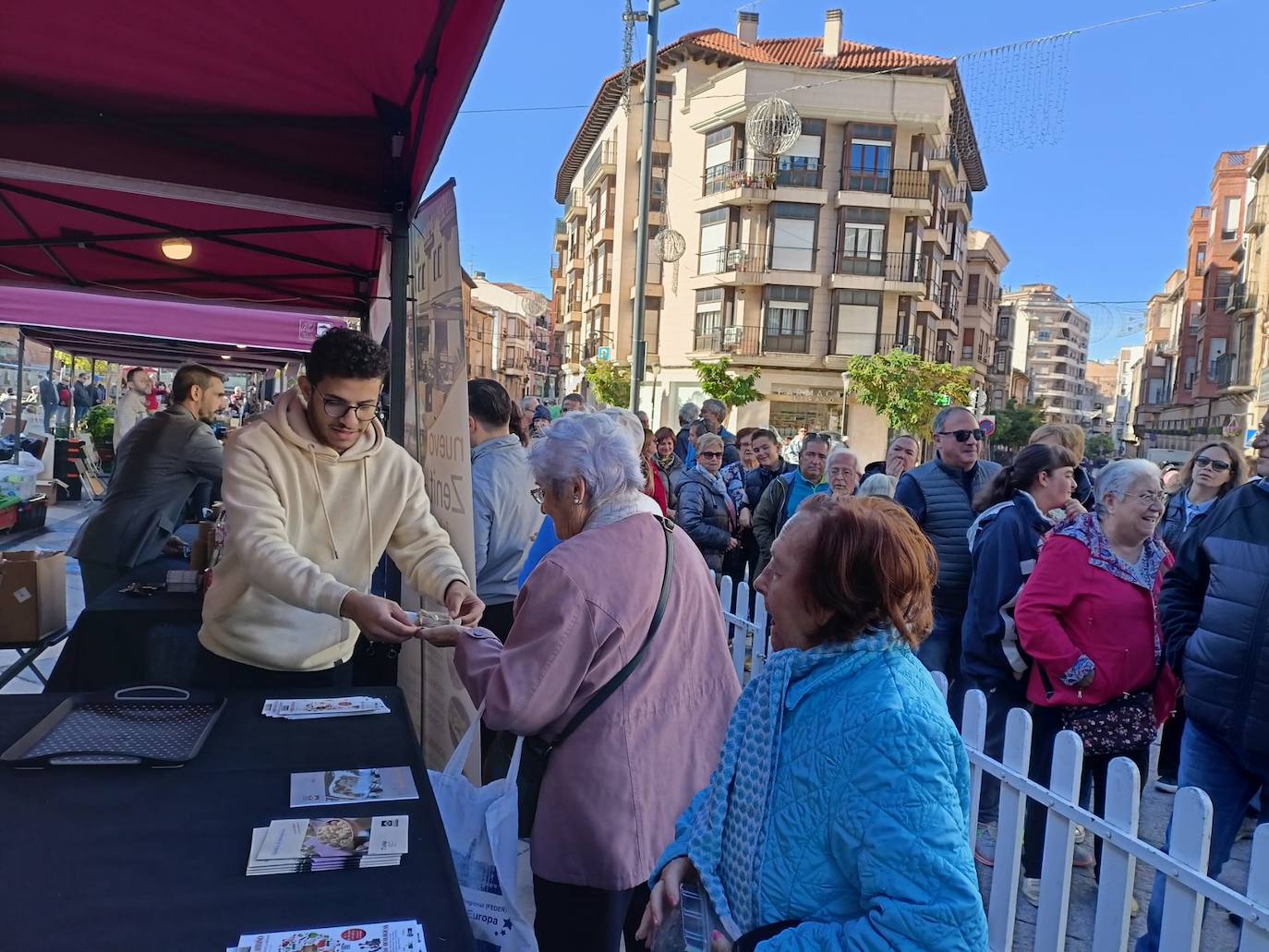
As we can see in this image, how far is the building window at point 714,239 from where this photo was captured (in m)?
36.9

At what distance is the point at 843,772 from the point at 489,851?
3.30 feet

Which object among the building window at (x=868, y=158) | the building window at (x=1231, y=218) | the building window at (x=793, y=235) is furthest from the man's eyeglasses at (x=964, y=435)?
the building window at (x=1231, y=218)

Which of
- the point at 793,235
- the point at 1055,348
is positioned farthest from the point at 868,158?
the point at 1055,348

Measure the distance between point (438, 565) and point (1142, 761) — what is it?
134 inches

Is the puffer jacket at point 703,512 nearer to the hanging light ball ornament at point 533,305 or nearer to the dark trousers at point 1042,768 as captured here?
the dark trousers at point 1042,768

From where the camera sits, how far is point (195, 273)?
18.3 ft

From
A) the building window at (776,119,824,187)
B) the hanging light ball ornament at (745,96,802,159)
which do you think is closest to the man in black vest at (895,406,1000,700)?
the hanging light ball ornament at (745,96,802,159)

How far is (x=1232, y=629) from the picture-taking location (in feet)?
9.43

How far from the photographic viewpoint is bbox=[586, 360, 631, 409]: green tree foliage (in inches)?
1475

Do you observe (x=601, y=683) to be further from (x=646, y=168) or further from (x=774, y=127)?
(x=774, y=127)

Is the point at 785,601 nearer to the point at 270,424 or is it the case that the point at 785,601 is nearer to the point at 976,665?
the point at 270,424

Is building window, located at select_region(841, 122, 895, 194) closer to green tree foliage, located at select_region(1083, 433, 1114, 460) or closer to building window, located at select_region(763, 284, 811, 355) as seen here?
building window, located at select_region(763, 284, 811, 355)

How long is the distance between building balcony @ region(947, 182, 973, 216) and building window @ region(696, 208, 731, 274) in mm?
13839

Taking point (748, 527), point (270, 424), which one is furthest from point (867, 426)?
point (270, 424)
